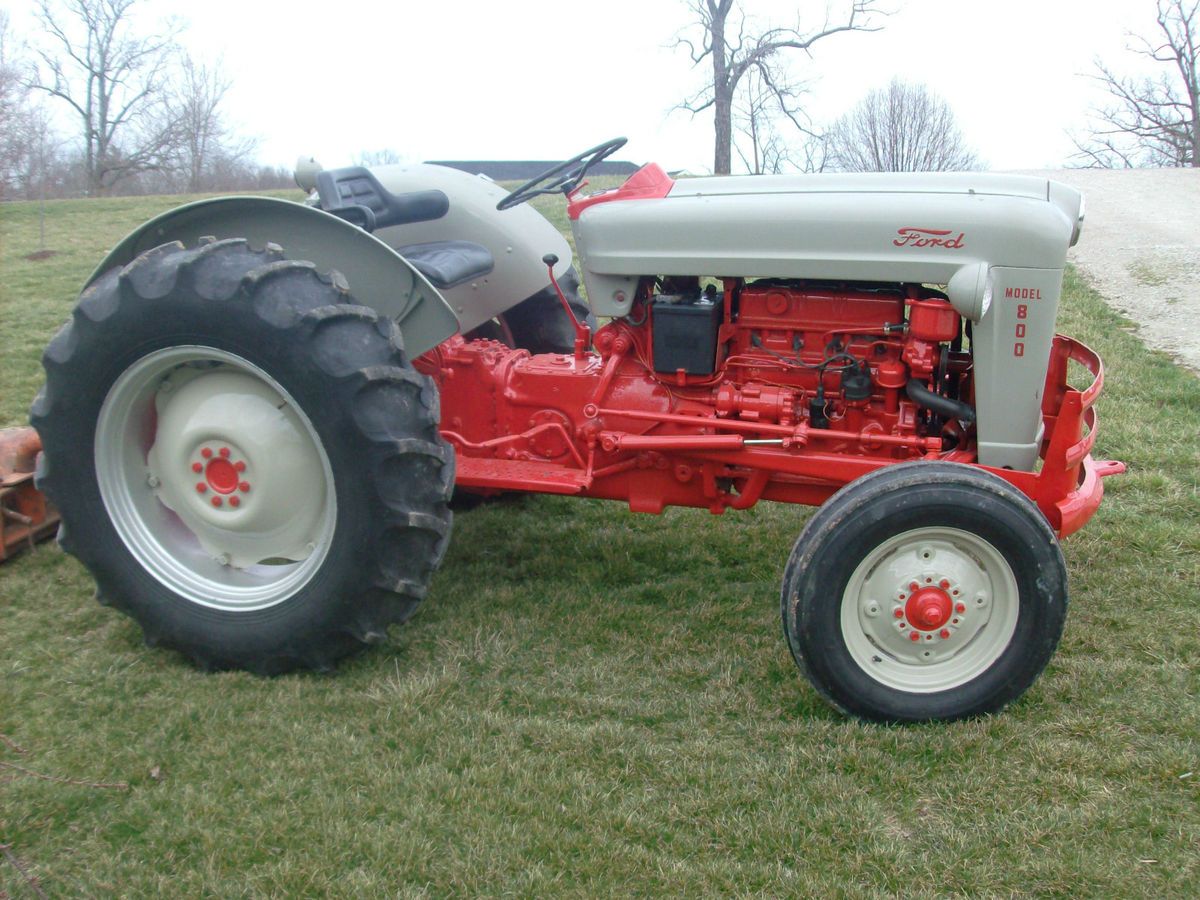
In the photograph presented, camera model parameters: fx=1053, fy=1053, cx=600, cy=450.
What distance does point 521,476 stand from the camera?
3477mm

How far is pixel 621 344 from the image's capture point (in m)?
3.44

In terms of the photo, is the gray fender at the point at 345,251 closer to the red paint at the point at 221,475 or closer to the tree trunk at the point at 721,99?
the red paint at the point at 221,475

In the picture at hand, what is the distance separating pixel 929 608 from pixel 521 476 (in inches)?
53.9

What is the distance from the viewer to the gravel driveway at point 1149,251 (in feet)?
24.0

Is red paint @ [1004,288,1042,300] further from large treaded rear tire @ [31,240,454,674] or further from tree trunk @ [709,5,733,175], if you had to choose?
tree trunk @ [709,5,733,175]

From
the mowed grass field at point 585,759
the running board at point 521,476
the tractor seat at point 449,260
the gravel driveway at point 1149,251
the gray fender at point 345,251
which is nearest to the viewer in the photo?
the mowed grass field at point 585,759

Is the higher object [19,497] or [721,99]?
[721,99]

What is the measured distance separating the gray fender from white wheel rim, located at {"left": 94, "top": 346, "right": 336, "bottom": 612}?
0.41 metres

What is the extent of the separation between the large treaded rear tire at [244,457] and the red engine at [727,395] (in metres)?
0.57

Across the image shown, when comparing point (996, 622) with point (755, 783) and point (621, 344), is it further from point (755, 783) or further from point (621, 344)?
point (621, 344)

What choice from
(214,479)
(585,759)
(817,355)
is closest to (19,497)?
(214,479)

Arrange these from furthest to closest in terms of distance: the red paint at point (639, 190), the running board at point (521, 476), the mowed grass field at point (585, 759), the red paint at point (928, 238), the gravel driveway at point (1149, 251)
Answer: the gravel driveway at point (1149, 251) < the running board at point (521, 476) < the red paint at point (639, 190) < the red paint at point (928, 238) < the mowed grass field at point (585, 759)

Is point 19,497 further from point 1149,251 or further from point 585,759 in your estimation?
point 1149,251

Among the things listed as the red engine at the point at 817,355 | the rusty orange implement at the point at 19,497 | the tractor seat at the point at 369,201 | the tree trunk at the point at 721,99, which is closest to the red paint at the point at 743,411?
the red engine at the point at 817,355
